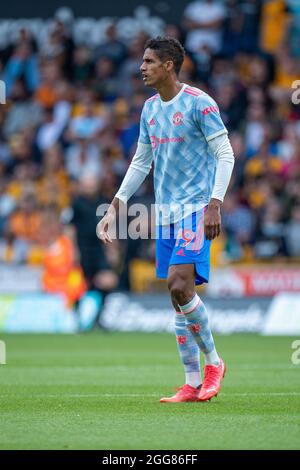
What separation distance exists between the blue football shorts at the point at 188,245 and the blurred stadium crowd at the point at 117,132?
9370 millimetres

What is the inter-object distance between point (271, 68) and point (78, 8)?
15.5 feet

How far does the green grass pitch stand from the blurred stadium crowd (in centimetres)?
388

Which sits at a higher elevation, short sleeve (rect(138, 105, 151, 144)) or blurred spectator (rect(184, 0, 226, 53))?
short sleeve (rect(138, 105, 151, 144))

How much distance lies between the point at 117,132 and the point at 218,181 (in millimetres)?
14244

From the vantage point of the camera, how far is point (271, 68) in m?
22.4

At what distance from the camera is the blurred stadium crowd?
63.9 feet

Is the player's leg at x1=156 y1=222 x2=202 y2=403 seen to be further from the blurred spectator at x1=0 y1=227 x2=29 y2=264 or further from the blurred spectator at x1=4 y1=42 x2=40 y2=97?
the blurred spectator at x1=4 y1=42 x2=40 y2=97

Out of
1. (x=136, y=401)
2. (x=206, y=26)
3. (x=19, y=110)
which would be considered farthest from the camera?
(x=19, y=110)

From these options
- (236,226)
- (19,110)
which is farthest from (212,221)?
(19,110)

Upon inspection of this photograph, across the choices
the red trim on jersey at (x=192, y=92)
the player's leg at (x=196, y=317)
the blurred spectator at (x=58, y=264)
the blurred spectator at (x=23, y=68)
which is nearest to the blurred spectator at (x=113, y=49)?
the blurred spectator at (x=23, y=68)

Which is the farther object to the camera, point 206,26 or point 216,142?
point 206,26

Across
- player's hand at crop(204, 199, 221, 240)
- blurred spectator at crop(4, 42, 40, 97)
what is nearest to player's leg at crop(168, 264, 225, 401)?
player's hand at crop(204, 199, 221, 240)

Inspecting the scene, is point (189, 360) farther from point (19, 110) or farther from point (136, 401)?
point (19, 110)

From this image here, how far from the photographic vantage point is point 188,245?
8.91m
